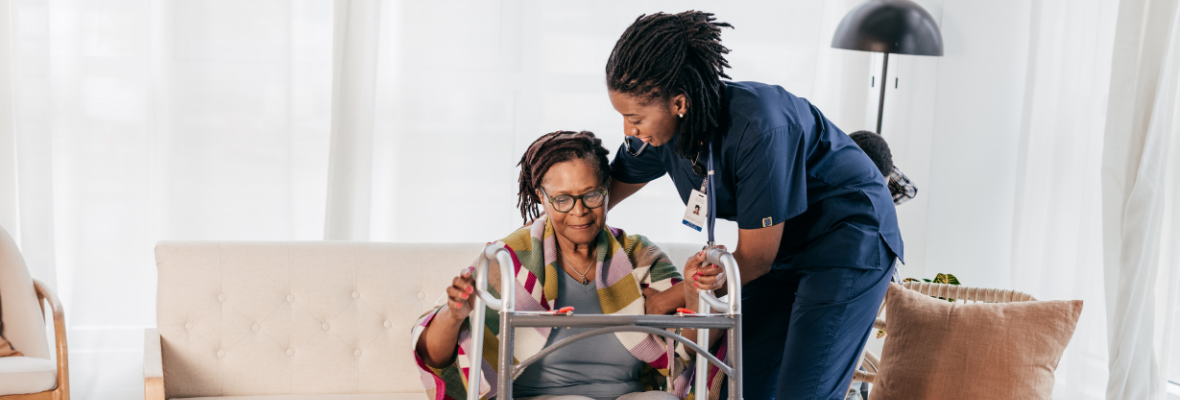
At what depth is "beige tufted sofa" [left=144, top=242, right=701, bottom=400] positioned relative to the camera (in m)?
2.08

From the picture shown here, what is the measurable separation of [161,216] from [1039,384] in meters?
2.73

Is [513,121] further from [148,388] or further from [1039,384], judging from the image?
[1039,384]

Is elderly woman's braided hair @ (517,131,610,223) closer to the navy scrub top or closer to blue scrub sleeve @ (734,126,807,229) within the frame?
the navy scrub top

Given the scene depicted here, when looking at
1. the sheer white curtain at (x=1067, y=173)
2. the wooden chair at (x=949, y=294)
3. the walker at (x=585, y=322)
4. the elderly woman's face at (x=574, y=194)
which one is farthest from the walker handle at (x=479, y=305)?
the sheer white curtain at (x=1067, y=173)

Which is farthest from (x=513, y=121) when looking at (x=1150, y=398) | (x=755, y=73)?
(x=1150, y=398)

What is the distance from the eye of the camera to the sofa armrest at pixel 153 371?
1796 mm

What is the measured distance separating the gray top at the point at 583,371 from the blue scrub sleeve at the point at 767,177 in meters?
0.45

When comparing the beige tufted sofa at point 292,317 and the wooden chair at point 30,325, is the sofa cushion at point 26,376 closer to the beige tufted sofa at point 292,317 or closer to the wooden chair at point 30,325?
the wooden chair at point 30,325

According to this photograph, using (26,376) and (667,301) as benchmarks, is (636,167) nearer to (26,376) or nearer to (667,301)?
(667,301)

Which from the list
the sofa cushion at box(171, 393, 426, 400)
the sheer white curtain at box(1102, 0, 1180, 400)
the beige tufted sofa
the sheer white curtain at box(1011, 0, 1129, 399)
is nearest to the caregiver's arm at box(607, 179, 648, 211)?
the beige tufted sofa

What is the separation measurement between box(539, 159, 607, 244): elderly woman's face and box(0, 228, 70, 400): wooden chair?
1.39 metres

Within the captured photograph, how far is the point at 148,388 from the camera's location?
1.79 meters

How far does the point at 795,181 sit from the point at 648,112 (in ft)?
0.98

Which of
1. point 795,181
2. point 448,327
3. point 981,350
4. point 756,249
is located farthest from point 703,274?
point 981,350
